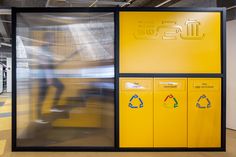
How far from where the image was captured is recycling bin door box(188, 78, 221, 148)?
4359mm

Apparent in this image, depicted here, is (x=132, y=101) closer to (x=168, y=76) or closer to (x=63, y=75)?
(x=168, y=76)

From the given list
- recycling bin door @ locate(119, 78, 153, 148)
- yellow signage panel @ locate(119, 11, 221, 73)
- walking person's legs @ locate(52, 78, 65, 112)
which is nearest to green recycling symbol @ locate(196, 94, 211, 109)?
yellow signage panel @ locate(119, 11, 221, 73)

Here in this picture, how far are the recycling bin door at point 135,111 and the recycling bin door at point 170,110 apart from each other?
125 mm

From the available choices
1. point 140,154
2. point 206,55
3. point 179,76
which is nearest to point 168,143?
point 140,154

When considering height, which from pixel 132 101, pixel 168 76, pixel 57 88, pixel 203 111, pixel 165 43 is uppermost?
pixel 165 43

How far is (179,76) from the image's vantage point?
4328 millimetres

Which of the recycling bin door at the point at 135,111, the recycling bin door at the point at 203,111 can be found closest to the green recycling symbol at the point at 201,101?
the recycling bin door at the point at 203,111

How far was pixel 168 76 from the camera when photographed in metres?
4.32

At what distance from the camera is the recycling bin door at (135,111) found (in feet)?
14.2

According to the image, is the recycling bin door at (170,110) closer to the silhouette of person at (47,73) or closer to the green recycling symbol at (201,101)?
the green recycling symbol at (201,101)

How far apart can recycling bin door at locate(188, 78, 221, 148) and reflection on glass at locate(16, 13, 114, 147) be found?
143 cm

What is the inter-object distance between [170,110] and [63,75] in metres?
1.99

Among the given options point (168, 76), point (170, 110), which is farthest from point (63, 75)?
point (170, 110)

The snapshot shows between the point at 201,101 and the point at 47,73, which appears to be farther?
the point at 201,101
